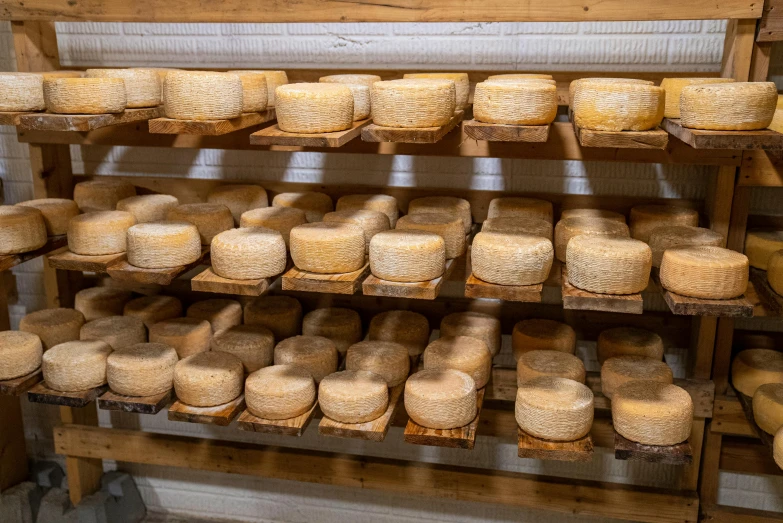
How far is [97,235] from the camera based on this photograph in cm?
271

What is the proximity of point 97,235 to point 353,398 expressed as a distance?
3.60ft

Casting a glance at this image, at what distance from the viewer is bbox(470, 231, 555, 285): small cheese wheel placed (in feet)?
7.77

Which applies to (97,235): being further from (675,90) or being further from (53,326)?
(675,90)

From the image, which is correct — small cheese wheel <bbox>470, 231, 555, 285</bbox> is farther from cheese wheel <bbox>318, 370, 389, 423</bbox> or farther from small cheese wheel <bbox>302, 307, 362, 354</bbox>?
small cheese wheel <bbox>302, 307, 362, 354</bbox>

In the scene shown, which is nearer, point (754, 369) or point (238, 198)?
point (754, 369)

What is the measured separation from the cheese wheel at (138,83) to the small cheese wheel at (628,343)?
1895mm

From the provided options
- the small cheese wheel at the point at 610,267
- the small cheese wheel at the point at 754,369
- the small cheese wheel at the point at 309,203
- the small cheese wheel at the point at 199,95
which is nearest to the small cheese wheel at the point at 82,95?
the small cheese wheel at the point at 199,95

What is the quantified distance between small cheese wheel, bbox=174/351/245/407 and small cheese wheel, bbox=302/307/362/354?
1.29ft

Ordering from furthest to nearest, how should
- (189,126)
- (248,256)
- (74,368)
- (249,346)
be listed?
(249,346), (74,368), (248,256), (189,126)

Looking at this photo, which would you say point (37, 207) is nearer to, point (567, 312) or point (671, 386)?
point (567, 312)

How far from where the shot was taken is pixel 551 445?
2.41m

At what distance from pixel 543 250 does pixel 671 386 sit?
2.24 ft

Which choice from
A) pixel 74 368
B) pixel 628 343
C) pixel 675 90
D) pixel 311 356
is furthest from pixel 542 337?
pixel 74 368

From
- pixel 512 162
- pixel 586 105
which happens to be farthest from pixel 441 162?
pixel 586 105
